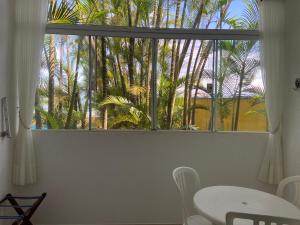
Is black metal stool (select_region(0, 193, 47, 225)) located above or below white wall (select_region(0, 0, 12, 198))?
below

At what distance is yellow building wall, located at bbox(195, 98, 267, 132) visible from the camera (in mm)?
3494

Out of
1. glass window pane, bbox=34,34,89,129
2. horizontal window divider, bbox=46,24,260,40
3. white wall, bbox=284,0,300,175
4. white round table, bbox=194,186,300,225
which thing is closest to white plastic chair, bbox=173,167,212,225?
white round table, bbox=194,186,300,225

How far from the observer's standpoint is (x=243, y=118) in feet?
11.5

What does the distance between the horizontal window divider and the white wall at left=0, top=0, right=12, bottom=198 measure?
1.46 ft

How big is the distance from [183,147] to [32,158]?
1.68m

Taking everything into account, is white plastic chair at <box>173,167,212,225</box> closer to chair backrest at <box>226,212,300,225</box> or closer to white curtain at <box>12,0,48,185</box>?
chair backrest at <box>226,212,300,225</box>

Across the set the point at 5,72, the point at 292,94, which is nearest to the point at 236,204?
the point at 292,94

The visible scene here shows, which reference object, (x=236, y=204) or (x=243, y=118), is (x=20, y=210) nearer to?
(x=236, y=204)

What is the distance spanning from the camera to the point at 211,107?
3.50 meters

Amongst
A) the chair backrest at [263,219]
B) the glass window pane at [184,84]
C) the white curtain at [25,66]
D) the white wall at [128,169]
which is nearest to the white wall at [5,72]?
the white curtain at [25,66]

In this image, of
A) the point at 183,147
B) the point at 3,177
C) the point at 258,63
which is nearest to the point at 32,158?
the point at 3,177

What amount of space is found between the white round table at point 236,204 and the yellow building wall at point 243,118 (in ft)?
3.63

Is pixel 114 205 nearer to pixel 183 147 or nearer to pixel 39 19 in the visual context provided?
pixel 183 147

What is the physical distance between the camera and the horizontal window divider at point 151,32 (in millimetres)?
3264
